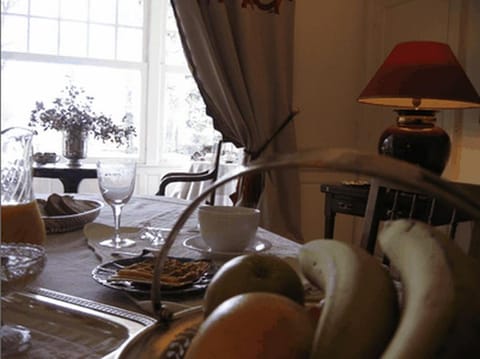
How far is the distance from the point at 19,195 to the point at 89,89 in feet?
10.9

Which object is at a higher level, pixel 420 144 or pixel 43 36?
pixel 43 36

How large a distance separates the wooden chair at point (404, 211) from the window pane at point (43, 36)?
277 centimetres

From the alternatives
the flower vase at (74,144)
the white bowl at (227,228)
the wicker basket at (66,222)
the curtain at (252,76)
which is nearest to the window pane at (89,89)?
the flower vase at (74,144)

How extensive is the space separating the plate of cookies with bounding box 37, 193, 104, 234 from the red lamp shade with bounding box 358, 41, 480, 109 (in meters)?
1.23

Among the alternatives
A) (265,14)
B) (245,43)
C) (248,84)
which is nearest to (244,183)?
(248,84)

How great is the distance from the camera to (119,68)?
153 inches

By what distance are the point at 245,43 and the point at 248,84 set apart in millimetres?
211

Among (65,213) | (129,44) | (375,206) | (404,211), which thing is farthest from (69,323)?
(129,44)

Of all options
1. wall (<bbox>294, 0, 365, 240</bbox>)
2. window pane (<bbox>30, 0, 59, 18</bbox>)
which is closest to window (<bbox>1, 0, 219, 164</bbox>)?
window pane (<bbox>30, 0, 59, 18</bbox>)

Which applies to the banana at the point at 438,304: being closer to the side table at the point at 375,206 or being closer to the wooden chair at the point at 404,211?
the wooden chair at the point at 404,211

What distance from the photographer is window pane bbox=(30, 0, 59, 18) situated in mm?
3684

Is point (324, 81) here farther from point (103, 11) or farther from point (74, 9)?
point (74, 9)

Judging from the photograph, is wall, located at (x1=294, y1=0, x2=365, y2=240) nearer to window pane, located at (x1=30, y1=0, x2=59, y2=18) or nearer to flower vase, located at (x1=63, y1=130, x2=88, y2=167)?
flower vase, located at (x1=63, y1=130, x2=88, y2=167)

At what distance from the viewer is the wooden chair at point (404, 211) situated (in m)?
1.07
